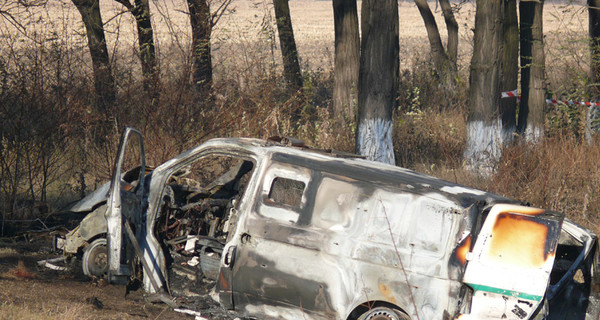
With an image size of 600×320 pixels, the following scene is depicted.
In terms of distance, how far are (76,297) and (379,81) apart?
6172 millimetres

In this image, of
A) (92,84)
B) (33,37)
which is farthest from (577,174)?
(33,37)

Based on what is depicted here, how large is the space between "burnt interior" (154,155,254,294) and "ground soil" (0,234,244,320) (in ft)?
0.79

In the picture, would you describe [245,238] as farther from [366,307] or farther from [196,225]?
[196,225]

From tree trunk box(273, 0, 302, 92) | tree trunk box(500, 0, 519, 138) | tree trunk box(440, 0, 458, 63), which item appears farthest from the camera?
tree trunk box(440, 0, 458, 63)

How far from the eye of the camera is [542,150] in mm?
10297

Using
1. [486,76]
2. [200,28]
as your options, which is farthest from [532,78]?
[200,28]

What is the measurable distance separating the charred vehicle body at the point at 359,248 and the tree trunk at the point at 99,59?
3899 mm

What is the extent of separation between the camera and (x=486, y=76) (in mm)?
12227

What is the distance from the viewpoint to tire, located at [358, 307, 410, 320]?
5.62 metres

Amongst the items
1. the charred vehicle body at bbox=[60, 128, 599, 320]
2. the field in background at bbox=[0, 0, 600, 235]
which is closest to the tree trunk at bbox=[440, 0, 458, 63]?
the field in background at bbox=[0, 0, 600, 235]

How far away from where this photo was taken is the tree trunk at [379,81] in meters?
11.0

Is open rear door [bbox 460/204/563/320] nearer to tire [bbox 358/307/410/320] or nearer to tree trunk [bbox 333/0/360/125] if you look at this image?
tire [bbox 358/307/410/320]

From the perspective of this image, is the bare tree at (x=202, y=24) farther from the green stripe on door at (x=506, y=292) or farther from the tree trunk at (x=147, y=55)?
the green stripe on door at (x=506, y=292)

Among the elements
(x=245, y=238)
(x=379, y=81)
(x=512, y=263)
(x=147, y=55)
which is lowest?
(x=512, y=263)
